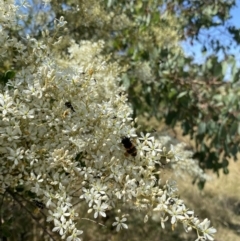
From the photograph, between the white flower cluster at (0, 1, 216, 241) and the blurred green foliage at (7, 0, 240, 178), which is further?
the blurred green foliage at (7, 0, 240, 178)

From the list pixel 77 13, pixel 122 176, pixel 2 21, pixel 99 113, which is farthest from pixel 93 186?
pixel 77 13

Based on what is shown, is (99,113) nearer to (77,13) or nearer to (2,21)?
(2,21)

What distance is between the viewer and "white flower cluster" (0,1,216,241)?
1199 mm

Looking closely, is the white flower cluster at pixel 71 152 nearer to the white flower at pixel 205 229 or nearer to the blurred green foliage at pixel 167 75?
the white flower at pixel 205 229

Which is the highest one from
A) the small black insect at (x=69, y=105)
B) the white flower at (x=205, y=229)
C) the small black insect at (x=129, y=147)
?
the small black insect at (x=69, y=105)

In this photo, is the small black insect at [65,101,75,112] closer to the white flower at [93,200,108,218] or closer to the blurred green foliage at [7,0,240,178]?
the white flower at [93,200,108,218]

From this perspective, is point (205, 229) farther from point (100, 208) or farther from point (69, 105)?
point (69, 105)

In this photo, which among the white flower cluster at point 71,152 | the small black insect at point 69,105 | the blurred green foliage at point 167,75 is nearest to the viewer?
the white flower cluster at point 71,152

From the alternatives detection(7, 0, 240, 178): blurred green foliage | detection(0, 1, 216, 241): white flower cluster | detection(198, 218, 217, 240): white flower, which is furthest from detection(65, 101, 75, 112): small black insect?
detection(7, 0, 240, 178): blurred green foliage

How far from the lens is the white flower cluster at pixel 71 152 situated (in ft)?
3.93

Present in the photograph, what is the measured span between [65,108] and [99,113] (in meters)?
0.09

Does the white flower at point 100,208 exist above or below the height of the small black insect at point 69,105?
below

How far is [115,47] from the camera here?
3545 mm

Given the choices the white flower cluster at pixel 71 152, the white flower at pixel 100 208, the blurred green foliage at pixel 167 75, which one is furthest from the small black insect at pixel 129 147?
the blurred green foliage at pixel 167 75
